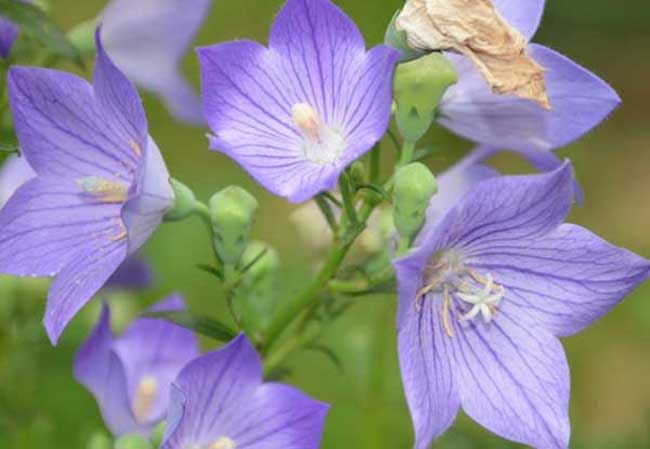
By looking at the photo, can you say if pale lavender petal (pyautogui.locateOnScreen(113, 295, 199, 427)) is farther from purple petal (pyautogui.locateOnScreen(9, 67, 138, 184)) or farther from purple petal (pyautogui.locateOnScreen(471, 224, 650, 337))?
purple petal (pyautogui.locateOnScreen(471, 224, 650, 337))

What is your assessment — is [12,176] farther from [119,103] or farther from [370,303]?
[370,303]

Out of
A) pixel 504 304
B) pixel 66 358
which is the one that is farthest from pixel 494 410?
pixel 66 358

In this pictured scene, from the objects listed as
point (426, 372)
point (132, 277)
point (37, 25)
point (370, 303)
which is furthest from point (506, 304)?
point (370, 303)

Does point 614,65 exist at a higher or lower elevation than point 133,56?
lower

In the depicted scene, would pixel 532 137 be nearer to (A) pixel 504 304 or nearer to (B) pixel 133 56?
(A) pixel 504 304

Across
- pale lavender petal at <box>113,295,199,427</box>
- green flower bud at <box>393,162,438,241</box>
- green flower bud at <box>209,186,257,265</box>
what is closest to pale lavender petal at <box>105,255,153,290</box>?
pale lavender petal at <box>113,295,199,427</box>

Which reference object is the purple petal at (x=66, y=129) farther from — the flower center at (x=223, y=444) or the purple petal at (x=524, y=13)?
the purple petal at (x=524, y=13)

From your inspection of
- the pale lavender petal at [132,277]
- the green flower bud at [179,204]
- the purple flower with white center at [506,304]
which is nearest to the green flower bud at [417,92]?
the purple flower with white center at [506,304]
